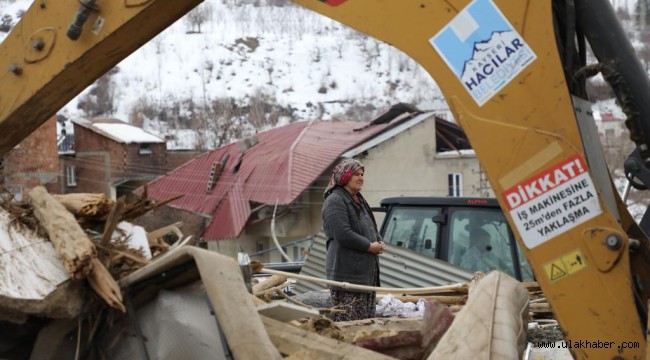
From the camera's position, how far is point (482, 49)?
134 inches

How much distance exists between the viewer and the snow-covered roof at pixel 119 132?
138 ft

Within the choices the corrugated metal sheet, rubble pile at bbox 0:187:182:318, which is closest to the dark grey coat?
the corrugated metal sheet

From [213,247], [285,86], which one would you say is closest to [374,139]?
[213,247]

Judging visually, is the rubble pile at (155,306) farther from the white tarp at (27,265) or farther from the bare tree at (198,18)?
the bare tree at (198,18)

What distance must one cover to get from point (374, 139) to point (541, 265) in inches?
1016

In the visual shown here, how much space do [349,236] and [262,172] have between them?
2437cm

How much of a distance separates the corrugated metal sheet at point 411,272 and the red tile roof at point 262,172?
1915 cm

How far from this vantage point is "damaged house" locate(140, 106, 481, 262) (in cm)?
2867

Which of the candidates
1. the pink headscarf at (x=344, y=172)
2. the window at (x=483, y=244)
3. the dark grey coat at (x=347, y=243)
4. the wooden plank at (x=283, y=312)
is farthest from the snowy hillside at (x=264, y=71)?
the wooden plank at (x=283, y=312)

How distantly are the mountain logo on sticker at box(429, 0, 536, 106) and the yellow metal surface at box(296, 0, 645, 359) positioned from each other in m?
0.02

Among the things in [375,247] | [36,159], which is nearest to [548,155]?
[375,247]

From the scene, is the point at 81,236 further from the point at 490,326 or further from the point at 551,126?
the point at 551,126

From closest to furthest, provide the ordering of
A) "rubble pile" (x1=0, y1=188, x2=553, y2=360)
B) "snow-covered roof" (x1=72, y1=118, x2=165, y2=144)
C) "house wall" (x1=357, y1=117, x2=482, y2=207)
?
"rubble pile" (x1=0, y1=188, x2=553, y2=360) → "house wall" (x1=357, y1=117, x2=482, y2=207) → "snow-covered roof" (x1=72, y1=118, x2=165, y2=144)

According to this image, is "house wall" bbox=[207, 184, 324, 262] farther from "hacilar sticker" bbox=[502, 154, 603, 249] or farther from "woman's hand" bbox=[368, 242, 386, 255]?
"hacilar sticker" bbox=[502, 154, 603, 249]
